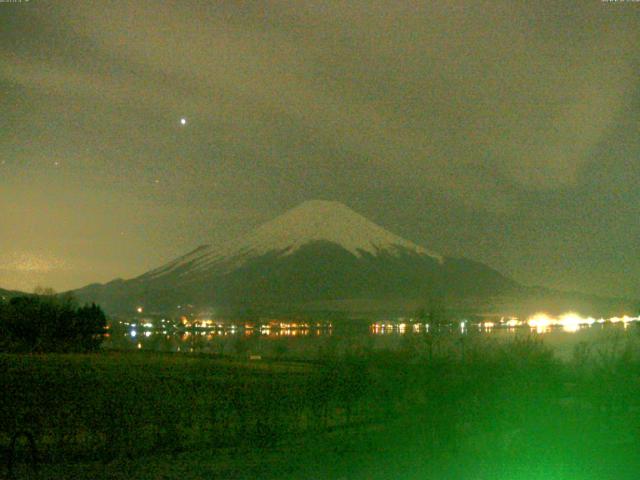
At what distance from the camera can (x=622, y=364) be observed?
22.5 meters

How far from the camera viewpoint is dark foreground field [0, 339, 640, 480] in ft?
44.5

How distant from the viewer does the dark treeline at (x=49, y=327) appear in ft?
157

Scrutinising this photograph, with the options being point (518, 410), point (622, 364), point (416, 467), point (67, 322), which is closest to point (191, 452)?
point (416, 467)

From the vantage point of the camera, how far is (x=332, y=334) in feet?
224

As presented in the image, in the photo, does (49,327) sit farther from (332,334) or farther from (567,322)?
(567,322)

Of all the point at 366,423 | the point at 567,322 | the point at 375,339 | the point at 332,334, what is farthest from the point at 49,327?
the point at 567,322

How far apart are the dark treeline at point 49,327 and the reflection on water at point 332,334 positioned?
504 centimetres

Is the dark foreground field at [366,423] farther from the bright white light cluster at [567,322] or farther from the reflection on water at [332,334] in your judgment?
the bright white light cluster at [567,322]

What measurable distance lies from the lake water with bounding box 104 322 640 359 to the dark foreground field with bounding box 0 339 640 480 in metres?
3.93

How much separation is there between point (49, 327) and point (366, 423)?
3597cm

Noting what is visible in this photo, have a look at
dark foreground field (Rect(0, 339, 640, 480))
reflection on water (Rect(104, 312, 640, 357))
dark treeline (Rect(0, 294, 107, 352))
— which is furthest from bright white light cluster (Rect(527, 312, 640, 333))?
dark foreground field (Rect(0, 339, 640, 480))

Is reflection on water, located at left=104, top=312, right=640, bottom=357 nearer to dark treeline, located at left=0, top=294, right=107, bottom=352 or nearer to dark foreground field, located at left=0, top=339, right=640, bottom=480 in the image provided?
dark treeline, located at left=0, top=294, right=107, bottom=352

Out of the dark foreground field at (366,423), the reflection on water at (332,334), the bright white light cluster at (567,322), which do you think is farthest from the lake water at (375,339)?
the dark foreground field at (366,423)

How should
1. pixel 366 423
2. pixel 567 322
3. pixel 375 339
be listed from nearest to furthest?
1. pixel 366 423
2. pixel 375 339
3. pixel 567 322
